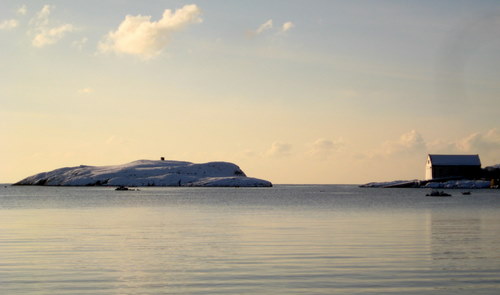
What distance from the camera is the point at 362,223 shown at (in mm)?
60062

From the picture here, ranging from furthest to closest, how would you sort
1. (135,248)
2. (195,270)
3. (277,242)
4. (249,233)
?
1. (249,233)
2. (277,242)
3. (135,248)
4. (195,270)

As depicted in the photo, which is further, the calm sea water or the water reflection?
the water reflection

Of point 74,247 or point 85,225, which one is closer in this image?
point 74,247

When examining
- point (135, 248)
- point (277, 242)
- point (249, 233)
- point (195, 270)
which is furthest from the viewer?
point (249, 233)

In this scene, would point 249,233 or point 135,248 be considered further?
point 249,233

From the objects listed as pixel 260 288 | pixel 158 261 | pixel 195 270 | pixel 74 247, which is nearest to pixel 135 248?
pixel 74 247

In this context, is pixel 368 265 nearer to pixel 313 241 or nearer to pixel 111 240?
pixel 313 241

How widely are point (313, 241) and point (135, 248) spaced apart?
10995mm

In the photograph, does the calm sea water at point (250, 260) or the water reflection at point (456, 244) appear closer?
the calm sea water at point (250, 260)

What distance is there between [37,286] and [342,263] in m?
13.4

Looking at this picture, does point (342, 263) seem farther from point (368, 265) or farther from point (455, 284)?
point (455, 284)

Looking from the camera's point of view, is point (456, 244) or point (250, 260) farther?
point (456, 244)

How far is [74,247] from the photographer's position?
38562 mm

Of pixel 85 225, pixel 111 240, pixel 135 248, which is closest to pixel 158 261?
pixel 135 248
